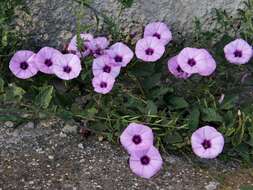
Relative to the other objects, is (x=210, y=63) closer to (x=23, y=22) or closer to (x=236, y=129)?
(x=236, y=129)

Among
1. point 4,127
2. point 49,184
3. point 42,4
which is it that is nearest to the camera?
point 49,184

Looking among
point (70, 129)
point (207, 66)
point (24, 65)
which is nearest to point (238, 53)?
point (207, 66)

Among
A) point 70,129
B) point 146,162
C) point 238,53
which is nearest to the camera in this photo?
point 146,162

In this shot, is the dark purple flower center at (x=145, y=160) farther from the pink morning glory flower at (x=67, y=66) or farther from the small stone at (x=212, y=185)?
the pink morning glory flower at (x=67, y=66)

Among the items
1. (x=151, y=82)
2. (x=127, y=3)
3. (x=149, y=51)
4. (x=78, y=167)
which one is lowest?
(x=78, y=167)

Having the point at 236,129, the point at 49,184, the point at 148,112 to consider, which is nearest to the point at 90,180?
the point at 49,184

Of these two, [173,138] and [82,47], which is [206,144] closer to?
[173,138]

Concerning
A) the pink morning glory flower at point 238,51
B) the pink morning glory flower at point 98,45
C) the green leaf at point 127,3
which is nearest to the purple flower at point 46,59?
the pink morning glory flower at point 98,45
